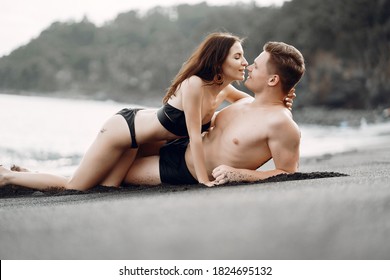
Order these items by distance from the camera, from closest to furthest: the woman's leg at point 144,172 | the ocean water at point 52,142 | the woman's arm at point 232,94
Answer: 1. the woman's leg at point 144,172
2. the woman's arm at point 232,94
3. the ocean water at point 52,142

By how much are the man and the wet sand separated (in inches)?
28.0

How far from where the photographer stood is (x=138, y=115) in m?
Answer: 3.52

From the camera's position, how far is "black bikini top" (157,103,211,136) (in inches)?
132

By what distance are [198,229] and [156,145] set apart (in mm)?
1972

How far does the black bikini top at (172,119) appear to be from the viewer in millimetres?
3344

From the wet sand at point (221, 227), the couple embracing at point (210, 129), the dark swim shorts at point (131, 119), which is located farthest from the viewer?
the dark swim shorts at point (131, 119)

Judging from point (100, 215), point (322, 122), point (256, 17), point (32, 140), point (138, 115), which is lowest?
point (322, 122)

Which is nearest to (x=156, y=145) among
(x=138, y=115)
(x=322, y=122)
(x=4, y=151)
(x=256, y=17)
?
(x=138, y=115)

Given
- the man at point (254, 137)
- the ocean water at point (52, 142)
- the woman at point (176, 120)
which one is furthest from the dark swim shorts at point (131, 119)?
the ocean water at point (52, 142)

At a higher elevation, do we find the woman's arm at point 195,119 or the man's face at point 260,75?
the man's face at point 260,75

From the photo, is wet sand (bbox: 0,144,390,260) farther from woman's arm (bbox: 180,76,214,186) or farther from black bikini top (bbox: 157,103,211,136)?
black bikini top (bbox: 157,103,211,136)

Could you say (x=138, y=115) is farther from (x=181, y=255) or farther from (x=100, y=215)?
(x=181, y=255)

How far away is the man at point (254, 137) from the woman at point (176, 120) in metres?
0.12

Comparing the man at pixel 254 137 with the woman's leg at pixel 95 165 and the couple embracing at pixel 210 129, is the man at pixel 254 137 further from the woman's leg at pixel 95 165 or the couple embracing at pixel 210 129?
the woman's leg at pixel 95 165
